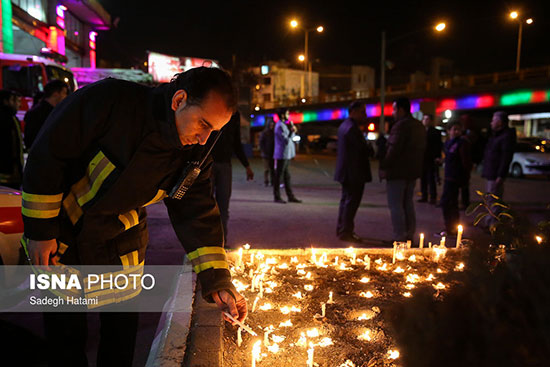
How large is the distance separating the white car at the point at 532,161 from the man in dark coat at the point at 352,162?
13719 mm

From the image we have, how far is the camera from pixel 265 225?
7992 mm

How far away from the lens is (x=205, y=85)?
1972mm

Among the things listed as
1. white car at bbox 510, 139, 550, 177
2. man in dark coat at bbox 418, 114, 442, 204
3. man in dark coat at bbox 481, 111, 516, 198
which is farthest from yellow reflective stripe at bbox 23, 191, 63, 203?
white car at bbox 510, 139, 550, 177

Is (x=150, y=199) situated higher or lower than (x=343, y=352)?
higher

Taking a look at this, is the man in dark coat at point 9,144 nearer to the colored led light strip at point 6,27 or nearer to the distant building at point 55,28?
the distant building at point 55,28

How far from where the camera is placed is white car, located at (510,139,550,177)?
17.3 meters

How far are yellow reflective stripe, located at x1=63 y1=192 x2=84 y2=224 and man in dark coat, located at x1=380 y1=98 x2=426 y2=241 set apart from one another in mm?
4827

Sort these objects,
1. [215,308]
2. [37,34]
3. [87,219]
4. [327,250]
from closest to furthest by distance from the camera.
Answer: [87,219] → [215,308] → [327,250] → [37,34]

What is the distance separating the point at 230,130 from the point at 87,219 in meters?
4.15

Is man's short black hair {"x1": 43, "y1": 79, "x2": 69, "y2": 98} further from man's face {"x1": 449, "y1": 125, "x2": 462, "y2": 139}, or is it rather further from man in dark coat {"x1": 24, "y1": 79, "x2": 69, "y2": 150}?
man's face {"x1": 449, "y1": 125, "x2": 462, "y2": 139}

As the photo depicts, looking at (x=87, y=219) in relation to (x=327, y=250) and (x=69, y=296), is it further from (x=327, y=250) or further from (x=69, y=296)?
(x=327, y=250)

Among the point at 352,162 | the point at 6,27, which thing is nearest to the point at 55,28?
the point at 6,27

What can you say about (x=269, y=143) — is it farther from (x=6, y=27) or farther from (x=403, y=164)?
(x=6, y=27)

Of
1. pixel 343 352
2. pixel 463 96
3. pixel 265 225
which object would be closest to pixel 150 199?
pixel 343 352
